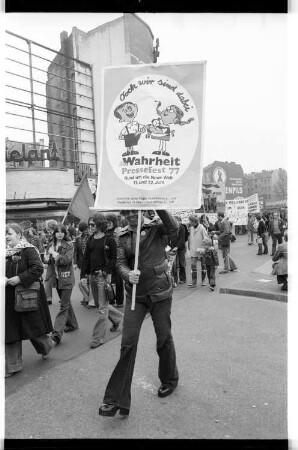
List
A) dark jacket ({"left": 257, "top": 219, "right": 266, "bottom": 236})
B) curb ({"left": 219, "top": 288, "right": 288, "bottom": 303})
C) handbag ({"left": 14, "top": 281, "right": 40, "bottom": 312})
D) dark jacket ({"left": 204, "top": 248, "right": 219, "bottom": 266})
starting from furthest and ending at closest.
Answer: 1. dark jacket ({"left": 257, "top": 219, "right": 266, "bottom": 236})
2. dark jacket ({"left": 204, "top": 248, "right": 219, "bottom": 266})
3. curb ({"left": 219, "top": 288, "right": 288, "bottom": 303})
4. handbag ({"left": 14, "top": 281, "right": 40, "bottom": 312})

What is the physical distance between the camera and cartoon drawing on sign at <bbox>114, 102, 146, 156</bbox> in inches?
127

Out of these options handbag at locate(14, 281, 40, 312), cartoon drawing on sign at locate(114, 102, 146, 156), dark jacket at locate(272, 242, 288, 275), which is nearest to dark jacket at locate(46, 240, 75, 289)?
handbag at locate(14, 281, 40, 312)

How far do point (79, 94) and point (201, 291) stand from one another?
26.2m

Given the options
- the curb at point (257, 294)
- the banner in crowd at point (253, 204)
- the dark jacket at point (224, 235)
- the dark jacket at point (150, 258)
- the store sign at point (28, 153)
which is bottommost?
the curb at point (257, 294)

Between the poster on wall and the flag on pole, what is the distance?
16.5 ft

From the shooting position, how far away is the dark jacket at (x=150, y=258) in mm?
3365

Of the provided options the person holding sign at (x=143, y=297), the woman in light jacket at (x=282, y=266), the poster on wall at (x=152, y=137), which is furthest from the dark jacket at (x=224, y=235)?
the poster on wall at (x=152, y=137)

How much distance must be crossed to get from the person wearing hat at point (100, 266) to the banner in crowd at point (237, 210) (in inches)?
470

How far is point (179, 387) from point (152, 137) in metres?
2.45

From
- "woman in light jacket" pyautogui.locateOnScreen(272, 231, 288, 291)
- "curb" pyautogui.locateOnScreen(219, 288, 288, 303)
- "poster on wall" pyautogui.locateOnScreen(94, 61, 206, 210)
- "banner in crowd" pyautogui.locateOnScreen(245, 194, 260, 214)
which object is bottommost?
"curb" pyautogui.locateOnScreen(219, 288, 288, 303)

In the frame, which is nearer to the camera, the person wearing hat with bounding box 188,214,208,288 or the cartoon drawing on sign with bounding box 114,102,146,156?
the cartoon drawing on sign with bounding box 114,102,146,156

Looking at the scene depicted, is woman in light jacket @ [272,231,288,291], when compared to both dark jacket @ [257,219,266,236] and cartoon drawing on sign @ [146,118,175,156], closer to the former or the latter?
cartoon drawing on sign @ [146,118,175,156]

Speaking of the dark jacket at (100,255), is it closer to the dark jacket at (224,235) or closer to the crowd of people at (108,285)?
the crowd of people at (108,285)

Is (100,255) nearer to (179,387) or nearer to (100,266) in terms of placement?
(100,266)
